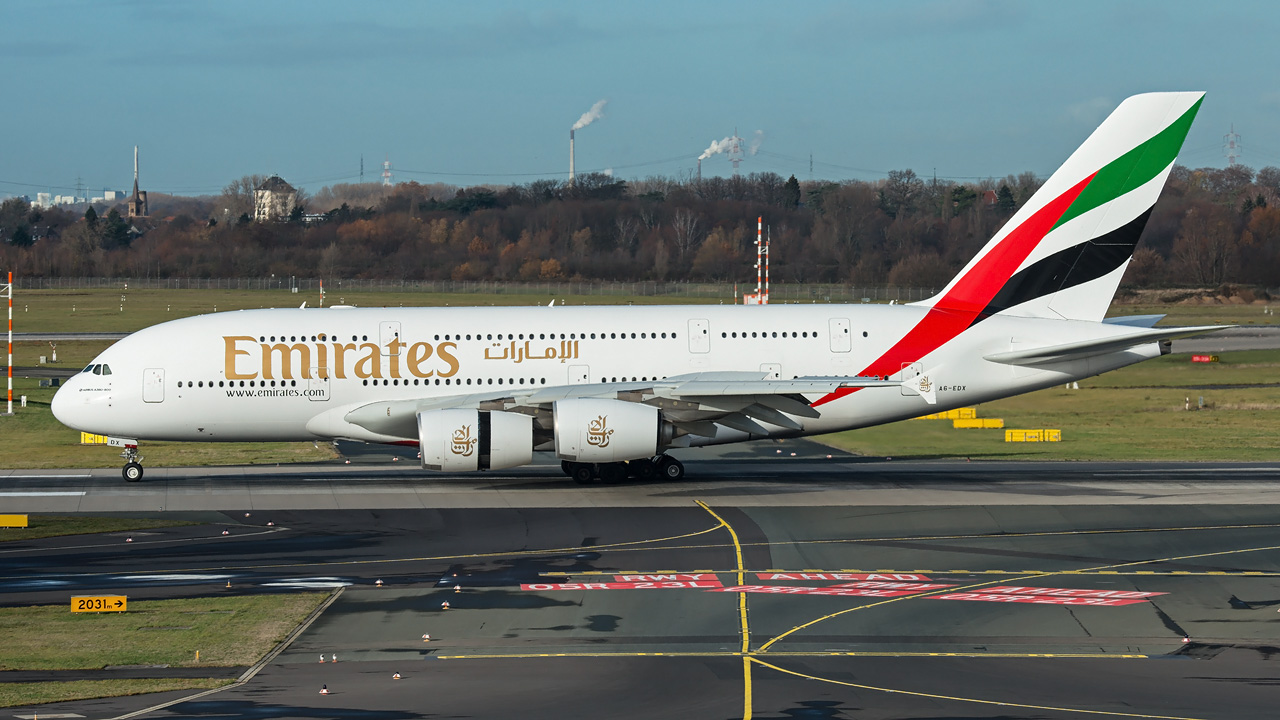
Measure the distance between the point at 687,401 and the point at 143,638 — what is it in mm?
15613

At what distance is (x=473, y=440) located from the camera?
94.9ft

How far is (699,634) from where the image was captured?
17625mm

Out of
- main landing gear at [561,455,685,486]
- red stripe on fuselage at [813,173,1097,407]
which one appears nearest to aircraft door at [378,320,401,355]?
main landing gear at [561,455,685,486]

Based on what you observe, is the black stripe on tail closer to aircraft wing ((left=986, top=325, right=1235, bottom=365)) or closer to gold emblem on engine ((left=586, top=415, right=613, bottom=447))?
aircraft wing ((left=986, top=325, right=1235, bottom=365))

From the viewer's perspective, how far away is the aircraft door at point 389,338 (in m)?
31.5

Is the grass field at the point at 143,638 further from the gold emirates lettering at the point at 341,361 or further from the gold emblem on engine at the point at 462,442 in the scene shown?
the gold emirates lettering at the point at 341,361

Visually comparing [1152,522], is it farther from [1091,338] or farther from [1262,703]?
[1262,703]

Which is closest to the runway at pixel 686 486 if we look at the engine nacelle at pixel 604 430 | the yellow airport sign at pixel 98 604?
the engine nacelle at pixel 604 430

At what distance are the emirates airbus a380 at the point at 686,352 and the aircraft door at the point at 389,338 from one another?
4 centimetres

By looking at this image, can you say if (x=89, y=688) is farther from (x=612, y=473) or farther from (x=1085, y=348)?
(x=1085, y=348)

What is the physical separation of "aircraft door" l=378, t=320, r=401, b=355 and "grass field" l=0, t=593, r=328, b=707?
39.9 feet

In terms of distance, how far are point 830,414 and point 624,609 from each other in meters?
14.0

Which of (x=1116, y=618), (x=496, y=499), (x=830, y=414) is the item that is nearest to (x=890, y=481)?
(x=830, y=414)

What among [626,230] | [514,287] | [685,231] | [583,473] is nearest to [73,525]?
[583,473]
